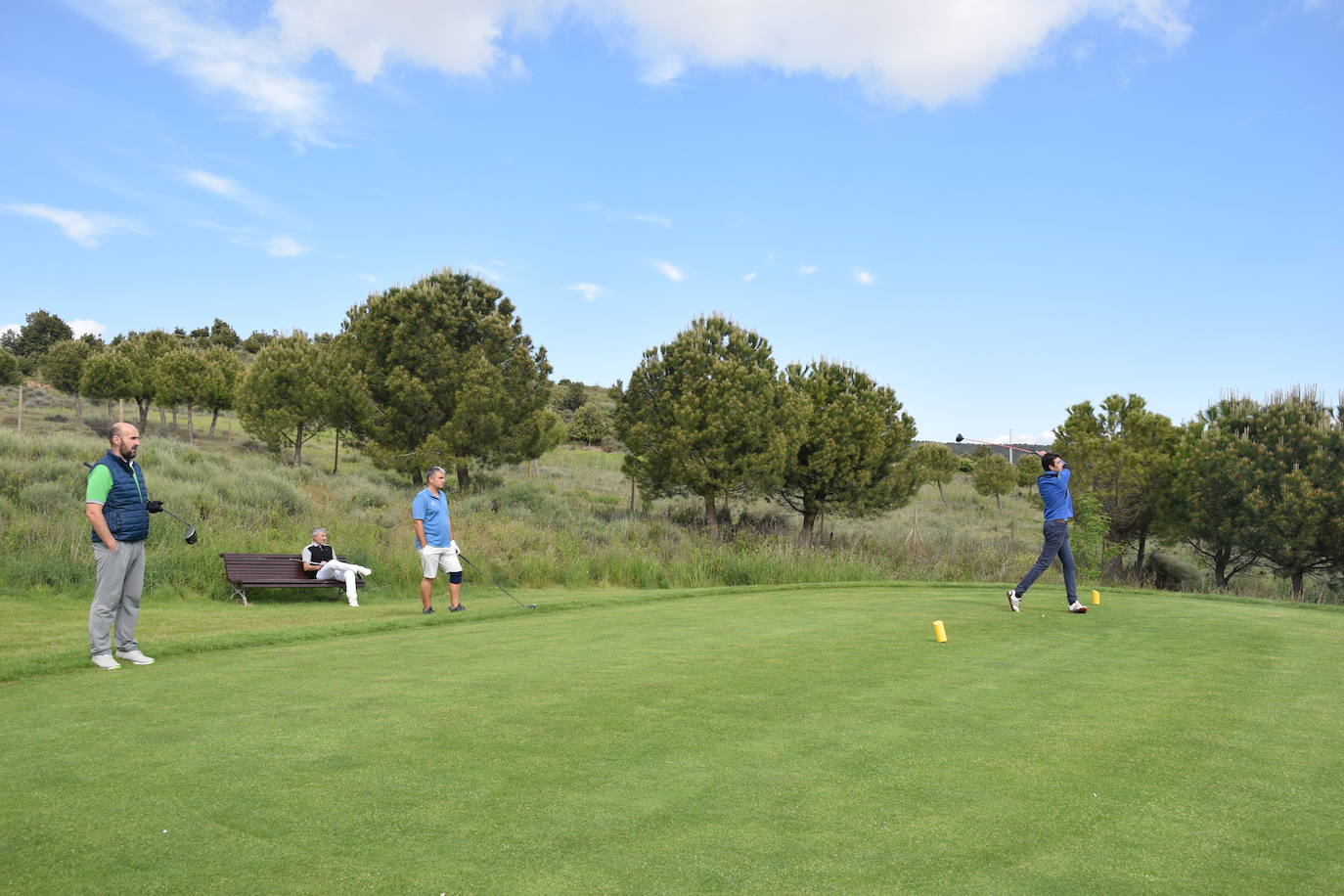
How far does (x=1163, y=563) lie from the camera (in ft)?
95.5

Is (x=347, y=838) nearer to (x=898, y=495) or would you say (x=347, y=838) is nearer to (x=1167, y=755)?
(x=1167, y=755)

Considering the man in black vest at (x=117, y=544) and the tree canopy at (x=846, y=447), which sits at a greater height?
the tree canopy at (x=846, y=447)

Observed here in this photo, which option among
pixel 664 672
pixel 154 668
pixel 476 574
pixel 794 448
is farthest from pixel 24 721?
pixel 794 448

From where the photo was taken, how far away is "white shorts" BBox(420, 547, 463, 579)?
12.5 m

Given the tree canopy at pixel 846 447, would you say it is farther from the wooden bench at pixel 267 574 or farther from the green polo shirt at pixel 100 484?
the green polo shirt at pixel 100 484

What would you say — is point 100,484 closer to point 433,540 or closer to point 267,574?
point 433,540

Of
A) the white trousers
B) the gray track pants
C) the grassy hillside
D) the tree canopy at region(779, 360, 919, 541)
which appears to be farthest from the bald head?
the tree canopy at region(779, 360, 919, 541)

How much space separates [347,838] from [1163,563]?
30.7m

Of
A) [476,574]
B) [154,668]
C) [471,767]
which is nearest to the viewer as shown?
[471,767]

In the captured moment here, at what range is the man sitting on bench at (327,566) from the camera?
1508 cm

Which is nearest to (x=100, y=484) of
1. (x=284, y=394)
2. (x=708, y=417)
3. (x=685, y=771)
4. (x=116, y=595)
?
(x=116, y=595)

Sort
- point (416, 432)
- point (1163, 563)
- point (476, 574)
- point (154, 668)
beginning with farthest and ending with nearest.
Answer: point (416, 432) < point (1163, 563) < point (476, 574) < point (154, 668)

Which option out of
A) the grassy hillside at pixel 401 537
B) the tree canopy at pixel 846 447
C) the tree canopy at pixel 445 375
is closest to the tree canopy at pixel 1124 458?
the grassy hillside at pixel 401 537

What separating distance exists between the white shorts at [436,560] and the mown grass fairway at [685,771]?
3.82 metres
